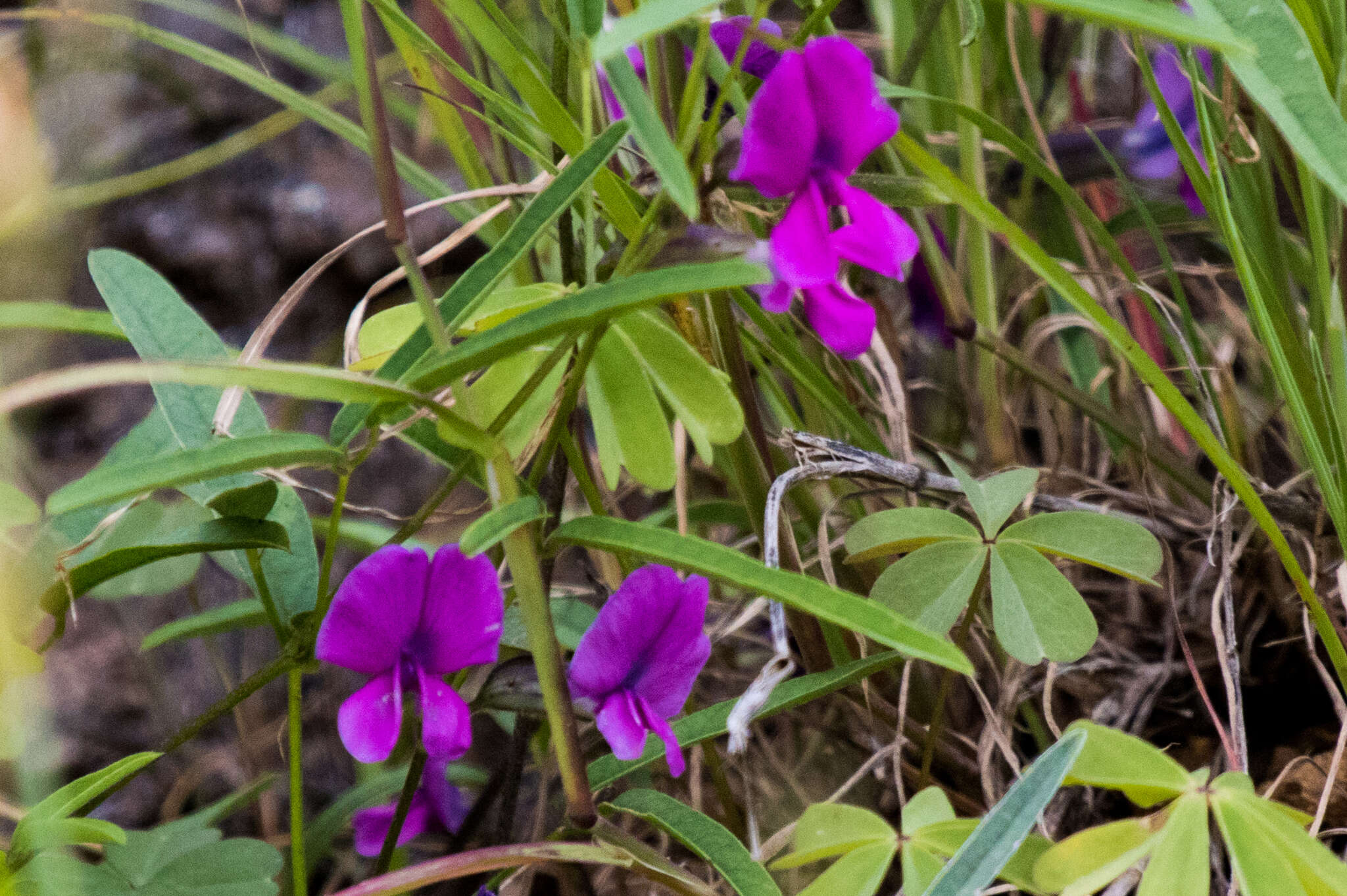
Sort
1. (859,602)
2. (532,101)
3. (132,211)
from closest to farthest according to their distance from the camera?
(859,602) < (532,101) < (132,211)

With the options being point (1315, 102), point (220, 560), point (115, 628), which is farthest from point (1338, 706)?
point (115, 628)

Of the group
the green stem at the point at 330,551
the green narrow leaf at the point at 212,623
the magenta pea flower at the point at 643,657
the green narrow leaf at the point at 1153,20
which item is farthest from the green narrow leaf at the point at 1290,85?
the green narrow leaf at the point at 212,623

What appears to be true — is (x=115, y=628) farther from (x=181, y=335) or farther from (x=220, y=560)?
(x=181, y=335)

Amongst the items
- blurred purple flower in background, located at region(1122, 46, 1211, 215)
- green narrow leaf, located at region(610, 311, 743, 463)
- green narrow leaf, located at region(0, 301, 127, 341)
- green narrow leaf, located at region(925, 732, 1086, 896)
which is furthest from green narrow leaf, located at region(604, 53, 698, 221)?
blurred purple flower in background, located at region(1122, 46, 1211, 215)

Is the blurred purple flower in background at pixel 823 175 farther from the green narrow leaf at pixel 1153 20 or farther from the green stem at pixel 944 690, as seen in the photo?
the green stem at pixel 944 690

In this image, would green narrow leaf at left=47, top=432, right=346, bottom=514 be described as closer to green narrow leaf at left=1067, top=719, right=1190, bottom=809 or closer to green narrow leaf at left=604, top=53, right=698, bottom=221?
green narrow leaf at left=604, top=53, right=698, bottom=221

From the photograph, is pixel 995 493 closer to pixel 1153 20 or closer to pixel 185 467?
pixel 1153 20

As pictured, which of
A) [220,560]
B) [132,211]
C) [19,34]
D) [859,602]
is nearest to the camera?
[859,602]
